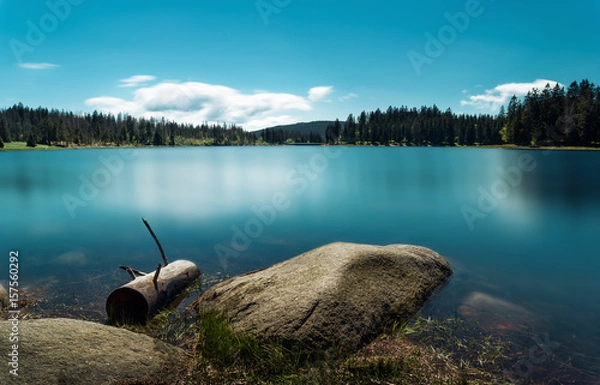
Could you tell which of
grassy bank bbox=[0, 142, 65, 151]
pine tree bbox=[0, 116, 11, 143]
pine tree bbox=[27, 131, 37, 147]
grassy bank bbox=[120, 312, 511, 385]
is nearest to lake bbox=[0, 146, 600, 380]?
grassy bank bbox=[120, 312, 511, 385]

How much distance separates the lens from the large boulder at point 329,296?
313 inches

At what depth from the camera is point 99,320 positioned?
1022cm

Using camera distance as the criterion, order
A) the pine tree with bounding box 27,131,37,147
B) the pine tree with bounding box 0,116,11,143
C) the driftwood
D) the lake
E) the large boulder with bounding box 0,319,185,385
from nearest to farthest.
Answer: the large boulder with bounding box 0,319,185,385 → the driftwood → the lake → the pine tree with bounding box 27,131,37,147 → the pine tree with bounding box 0,116,11,143

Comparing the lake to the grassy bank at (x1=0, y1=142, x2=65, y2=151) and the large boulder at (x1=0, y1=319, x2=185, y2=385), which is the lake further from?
the grassy bank at (x1=0, y1=142, x2=65, y2=151)

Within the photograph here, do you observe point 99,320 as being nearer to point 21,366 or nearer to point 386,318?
point 21,366

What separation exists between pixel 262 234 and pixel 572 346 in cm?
1481

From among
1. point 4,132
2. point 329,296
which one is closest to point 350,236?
point 329,296

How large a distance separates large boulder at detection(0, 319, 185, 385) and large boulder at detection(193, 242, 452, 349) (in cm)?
205

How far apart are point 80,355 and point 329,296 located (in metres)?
5.21

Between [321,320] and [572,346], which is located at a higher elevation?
[321,320]

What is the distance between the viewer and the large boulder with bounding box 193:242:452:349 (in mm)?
7961

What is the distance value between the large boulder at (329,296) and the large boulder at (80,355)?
6.73 feet

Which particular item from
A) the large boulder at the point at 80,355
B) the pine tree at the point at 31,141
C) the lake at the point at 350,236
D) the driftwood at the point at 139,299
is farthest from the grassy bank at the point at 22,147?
the large boulder at the point at 80,355

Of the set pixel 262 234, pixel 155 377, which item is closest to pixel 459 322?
pixel 155 377
